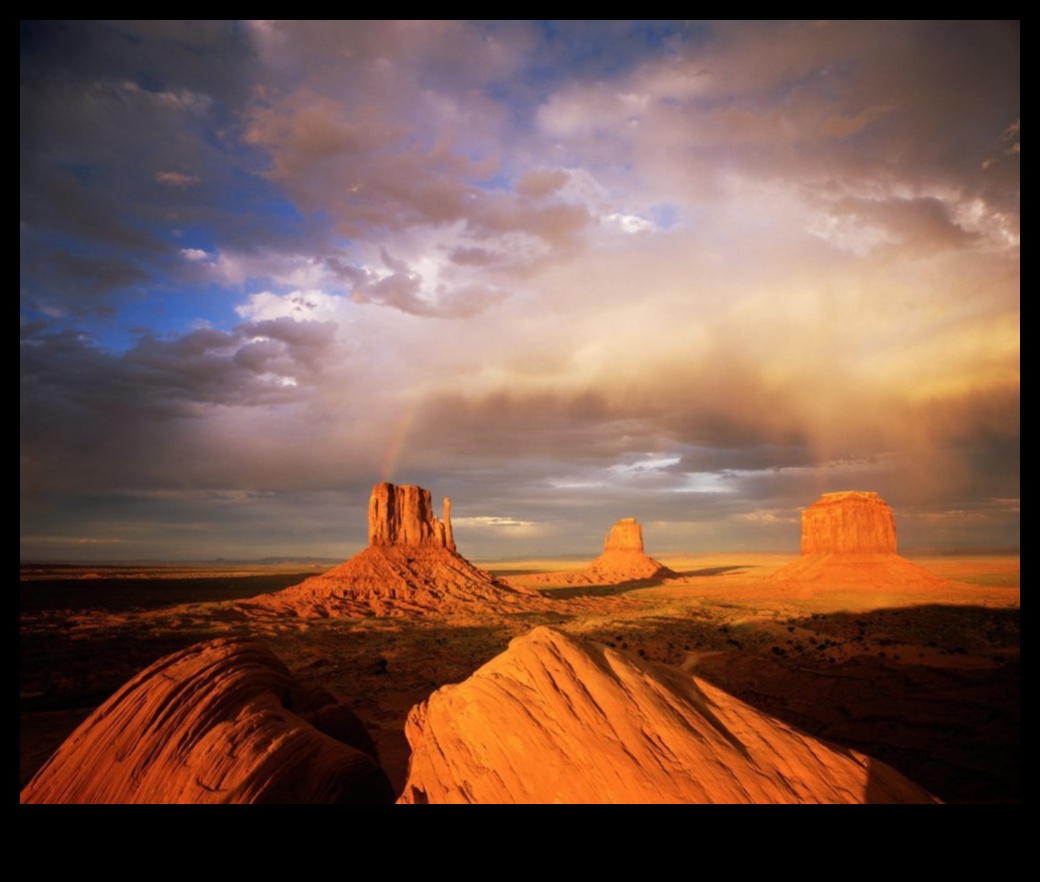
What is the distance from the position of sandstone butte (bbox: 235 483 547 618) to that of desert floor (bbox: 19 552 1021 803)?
15.1 ft

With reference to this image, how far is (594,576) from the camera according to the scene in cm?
11338

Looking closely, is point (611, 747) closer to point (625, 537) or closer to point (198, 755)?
point (198, 755)

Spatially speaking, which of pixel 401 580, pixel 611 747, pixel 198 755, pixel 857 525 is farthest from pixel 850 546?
pixel 198 755

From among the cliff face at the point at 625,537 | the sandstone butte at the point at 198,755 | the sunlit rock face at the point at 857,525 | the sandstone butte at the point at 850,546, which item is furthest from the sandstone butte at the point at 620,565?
the sandstone butte at the point at 198,755

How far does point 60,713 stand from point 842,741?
26.8m

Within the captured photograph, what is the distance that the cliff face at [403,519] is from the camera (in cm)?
7075

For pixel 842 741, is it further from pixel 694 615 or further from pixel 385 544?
pixel 385 544

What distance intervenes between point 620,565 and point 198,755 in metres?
121

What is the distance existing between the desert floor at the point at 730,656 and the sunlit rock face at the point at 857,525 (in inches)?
621

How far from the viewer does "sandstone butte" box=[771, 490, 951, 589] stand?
72.4m

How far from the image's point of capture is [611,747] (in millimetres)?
5918

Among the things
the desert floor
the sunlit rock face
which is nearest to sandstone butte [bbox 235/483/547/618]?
the desert floor

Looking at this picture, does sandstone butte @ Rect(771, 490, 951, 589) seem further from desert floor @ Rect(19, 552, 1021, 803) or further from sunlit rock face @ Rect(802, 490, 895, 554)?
desert floor @ Rect(19, 552, 1021, 803)
